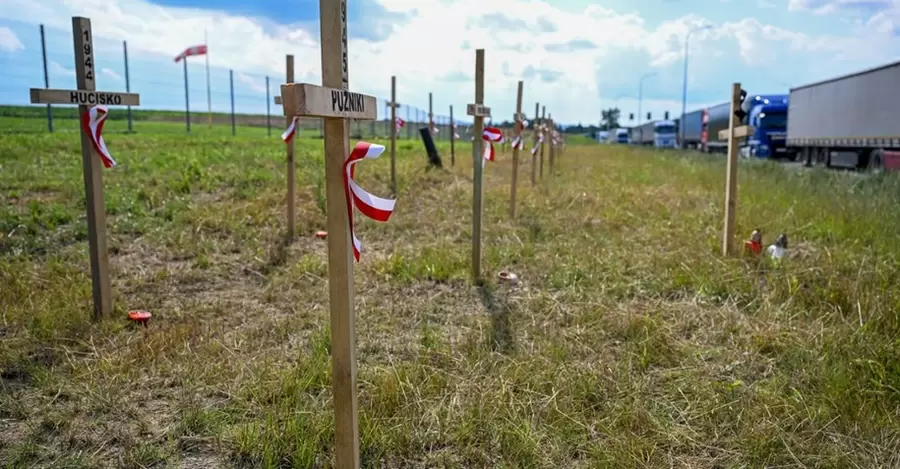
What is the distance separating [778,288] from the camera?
198 inches

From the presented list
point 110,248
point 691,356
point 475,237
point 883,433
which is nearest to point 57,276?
point 110,248

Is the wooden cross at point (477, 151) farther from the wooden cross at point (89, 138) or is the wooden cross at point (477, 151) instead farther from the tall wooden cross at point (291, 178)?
the wooden cross at point (89, 138)

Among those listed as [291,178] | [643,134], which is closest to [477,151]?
[291,178]

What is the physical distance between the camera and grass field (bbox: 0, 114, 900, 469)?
113 inches

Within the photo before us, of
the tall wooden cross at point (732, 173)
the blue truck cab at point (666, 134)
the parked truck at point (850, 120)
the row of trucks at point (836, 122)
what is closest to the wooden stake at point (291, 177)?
the tall wooden cross at point (732, 173)

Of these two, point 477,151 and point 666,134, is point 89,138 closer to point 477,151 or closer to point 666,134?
point 477,151

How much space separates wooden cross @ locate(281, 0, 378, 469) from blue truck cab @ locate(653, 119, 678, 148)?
6063 cm

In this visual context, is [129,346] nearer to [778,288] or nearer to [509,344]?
[509,344]

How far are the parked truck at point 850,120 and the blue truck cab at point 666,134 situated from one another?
35053 mm

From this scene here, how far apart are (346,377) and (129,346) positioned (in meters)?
2.24

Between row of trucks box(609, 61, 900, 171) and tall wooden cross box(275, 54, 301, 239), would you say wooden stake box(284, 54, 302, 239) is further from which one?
row of trucks box(609, 61, 900, 171)

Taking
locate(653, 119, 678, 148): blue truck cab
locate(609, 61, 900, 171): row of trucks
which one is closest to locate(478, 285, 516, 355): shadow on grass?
locate(609, 61, 900, 171): row of trucks

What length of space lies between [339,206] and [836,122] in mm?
22915

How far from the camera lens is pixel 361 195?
2320 millimetres
